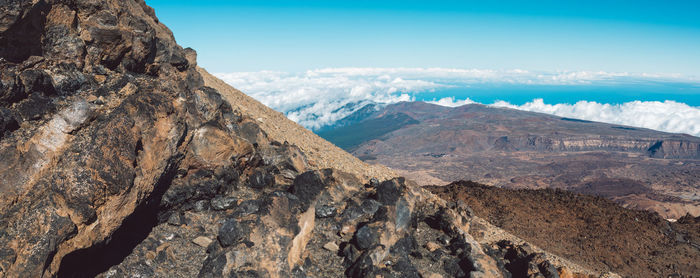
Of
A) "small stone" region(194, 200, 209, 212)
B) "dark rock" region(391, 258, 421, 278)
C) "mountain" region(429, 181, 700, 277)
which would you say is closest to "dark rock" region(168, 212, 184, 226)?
"small stone" region(194, 200, 209, 212)

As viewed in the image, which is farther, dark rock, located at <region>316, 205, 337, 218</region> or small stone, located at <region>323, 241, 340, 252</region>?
dark rock, located at <region>316, 205, 337, 218</region>

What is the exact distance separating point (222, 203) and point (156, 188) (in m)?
2.43

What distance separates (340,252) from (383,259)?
1.49 metres

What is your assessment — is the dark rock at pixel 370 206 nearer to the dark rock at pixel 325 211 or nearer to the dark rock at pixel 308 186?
the dark rock at pixel 325 211

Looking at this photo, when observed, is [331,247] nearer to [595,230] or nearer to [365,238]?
[365,238]

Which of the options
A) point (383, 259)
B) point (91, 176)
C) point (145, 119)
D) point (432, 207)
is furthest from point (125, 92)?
point (432, 207)

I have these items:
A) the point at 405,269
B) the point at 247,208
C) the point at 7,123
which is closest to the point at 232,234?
the point at 247,208

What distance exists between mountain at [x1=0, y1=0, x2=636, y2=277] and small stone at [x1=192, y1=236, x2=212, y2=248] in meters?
0.11

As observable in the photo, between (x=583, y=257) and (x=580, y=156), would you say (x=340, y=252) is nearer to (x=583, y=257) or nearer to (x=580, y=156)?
(x=583, y=257)

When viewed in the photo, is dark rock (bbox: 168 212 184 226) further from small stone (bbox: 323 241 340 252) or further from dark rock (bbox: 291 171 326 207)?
small stone (bbox: 323 241 340 252)

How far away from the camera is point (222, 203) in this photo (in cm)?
1202

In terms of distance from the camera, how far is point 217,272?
9.28 meters

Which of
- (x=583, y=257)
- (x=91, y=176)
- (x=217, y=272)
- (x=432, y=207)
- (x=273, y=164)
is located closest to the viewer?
(x=91, y=176)

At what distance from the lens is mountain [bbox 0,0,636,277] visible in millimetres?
7566
